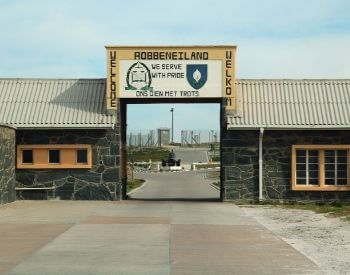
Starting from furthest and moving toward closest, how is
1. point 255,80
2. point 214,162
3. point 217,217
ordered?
point 214,162, point 255,80, point 217,217

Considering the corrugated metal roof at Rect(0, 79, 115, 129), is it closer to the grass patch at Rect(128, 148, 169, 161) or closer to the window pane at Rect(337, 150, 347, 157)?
the window pane at Rect(337, 150, 347, 157)

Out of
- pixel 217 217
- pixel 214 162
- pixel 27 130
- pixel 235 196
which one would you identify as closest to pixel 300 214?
pixel 217 217

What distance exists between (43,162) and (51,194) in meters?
1.23

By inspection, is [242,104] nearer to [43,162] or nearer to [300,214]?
[300,214]

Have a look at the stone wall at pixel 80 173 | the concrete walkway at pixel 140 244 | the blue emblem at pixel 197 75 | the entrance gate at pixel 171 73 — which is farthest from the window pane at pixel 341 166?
the stone wall at pixel 80 173

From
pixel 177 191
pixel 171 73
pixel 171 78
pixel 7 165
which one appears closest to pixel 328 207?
pixel 171 78

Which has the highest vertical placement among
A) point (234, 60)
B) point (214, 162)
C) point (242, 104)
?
point (234, 60)

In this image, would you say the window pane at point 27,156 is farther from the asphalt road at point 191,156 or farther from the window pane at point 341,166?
the asphalt road at point 191,156

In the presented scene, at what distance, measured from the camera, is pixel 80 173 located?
2264cm

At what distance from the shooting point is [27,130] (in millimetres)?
22688

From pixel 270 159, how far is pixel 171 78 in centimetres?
475

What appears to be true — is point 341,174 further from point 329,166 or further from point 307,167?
point 307,167

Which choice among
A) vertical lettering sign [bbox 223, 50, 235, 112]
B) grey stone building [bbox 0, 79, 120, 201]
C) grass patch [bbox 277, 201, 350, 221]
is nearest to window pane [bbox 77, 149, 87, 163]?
grey stone building [bbox 0, 79, 120, 201]

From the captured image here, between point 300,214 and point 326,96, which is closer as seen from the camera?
point 300,214
